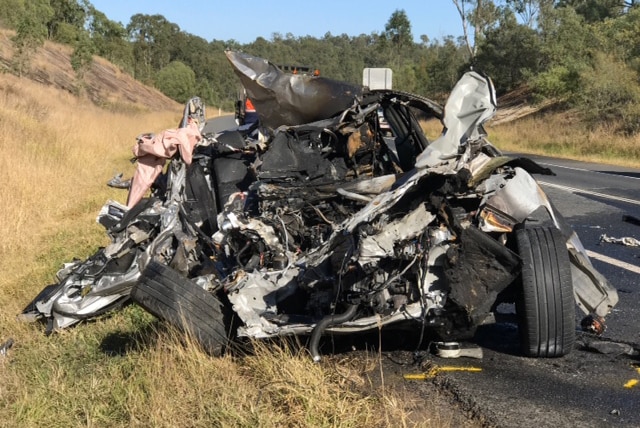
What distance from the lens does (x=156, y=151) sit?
221 inches

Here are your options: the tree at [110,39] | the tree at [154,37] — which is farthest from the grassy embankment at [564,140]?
the tree at [154,37]

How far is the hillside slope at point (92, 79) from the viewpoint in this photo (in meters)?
32.3

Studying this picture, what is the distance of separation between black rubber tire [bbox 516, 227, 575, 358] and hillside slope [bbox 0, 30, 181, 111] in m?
25.2

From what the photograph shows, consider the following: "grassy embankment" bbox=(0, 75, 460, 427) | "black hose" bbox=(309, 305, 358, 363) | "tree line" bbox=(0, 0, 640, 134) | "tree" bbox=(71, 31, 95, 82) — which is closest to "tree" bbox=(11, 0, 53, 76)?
"tree line" bbox=(0, 0, 640, 134)

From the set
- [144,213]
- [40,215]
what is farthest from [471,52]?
[144,213]

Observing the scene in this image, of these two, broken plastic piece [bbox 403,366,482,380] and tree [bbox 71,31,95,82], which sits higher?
tree [bbox 71,31,95,82]

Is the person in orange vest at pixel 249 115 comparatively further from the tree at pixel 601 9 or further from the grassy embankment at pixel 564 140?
the tree at pixel 601 9

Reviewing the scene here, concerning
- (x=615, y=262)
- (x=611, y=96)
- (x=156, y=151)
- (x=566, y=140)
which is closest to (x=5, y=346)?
(x=156, y=151)

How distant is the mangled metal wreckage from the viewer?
143 inches

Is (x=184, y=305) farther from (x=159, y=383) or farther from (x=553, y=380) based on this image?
(x=553, y=380)

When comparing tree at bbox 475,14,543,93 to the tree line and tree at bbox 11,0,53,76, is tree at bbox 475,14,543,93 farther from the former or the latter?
tree at bbox 11,0,53,76

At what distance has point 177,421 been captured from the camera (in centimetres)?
324

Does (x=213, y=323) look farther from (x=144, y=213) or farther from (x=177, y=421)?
(x=144, y=213)

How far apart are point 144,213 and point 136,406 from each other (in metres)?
2.20
